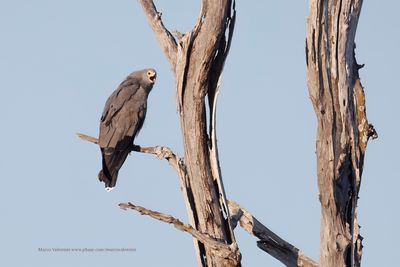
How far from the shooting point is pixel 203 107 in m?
7.50

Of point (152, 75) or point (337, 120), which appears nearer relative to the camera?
point (337, 120)

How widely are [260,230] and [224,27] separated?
7.41ft

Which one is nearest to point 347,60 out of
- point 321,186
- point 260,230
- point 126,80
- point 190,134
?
point 321,186

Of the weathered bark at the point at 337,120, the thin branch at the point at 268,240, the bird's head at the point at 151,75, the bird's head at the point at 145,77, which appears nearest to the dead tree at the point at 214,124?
the weathered bark at the point at 337,120

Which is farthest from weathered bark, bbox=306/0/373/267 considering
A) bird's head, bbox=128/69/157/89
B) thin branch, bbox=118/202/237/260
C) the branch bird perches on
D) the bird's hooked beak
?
the bird's hooked beak

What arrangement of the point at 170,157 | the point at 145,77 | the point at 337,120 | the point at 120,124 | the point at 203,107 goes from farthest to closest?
1. the point at 145,77
2. the point at 120,124
3. the point at 170,157
4. the point at 203,107
5. the point at 337,120

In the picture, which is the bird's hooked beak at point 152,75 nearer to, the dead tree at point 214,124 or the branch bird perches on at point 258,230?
the branch bird perches on at point 258,230

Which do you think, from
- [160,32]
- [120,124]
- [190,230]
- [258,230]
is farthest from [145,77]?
[190,230]

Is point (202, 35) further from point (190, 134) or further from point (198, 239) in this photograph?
point (198, 239)

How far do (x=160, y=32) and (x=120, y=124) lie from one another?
2.55 metres

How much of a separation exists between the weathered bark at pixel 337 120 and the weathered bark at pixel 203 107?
919 mm

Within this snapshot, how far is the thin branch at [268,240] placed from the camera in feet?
26.7

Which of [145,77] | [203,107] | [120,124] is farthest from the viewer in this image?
[145,77]

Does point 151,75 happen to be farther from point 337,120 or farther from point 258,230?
point 337,120
